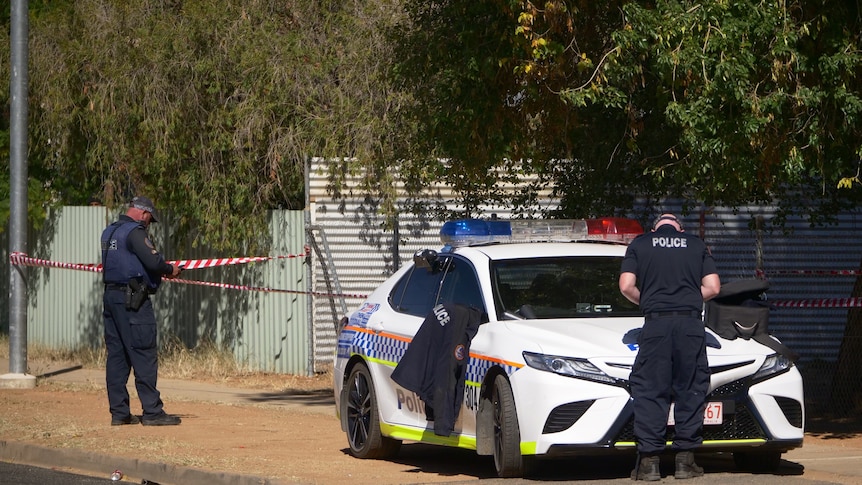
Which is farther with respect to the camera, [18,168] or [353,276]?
[353,276]

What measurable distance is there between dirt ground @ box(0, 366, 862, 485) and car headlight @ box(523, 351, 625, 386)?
4.03 feet

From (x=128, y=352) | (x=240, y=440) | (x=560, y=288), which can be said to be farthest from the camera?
(x=128, y=352)

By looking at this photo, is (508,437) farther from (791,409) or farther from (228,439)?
(228,439)

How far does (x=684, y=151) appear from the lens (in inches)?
444

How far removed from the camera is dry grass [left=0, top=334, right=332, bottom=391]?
53.3 ft

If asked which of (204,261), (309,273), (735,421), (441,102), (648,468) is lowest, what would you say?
(648,468)

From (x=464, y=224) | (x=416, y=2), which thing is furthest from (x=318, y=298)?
(x=464, y=224)

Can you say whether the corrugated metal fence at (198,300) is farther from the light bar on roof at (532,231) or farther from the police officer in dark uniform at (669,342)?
the police officer in dark uniform at (669,342)

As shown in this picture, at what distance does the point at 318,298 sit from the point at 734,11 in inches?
298

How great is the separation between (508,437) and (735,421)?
1355 mm

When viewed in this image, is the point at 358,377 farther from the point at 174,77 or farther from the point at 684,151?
the point at 174,77

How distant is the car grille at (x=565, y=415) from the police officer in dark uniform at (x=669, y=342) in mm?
311

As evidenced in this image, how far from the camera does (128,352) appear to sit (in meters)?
12.0

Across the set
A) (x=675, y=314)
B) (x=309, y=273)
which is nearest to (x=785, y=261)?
(x=309, y=273)
